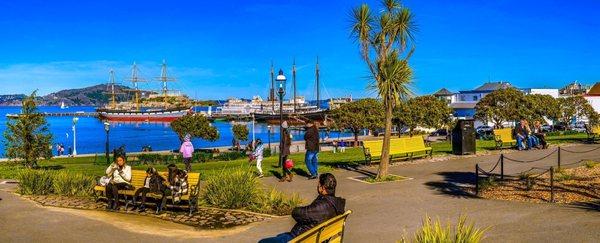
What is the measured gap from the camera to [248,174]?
12.2 m

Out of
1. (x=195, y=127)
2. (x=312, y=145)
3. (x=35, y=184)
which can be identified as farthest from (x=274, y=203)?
(x=195, y=127)

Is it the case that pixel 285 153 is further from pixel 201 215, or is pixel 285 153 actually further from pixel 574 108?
pixel 574 108

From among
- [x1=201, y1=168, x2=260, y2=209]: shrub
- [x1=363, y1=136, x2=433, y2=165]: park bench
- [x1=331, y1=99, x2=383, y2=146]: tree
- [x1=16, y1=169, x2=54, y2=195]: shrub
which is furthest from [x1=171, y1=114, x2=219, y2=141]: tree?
→ [x1=201, y1=168, x2=260, y2=209]: shrub

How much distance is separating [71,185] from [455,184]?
1062cm

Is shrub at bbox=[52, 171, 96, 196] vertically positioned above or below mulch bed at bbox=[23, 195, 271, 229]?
above

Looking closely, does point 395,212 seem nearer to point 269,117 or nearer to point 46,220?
point 46,220

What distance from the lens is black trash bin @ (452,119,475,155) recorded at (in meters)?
22.3

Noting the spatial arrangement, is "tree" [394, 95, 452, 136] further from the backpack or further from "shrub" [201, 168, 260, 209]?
the backpack

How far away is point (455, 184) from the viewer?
14891mm

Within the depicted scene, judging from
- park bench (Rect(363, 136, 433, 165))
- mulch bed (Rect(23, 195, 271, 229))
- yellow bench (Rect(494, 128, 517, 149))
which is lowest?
mulch bed (Rect(23, 195, 271, 229))

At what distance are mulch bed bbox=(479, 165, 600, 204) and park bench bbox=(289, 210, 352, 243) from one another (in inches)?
277

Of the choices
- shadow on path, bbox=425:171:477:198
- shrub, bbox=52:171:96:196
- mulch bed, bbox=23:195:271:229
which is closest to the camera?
mulch bed, bbox=23:195:271:229

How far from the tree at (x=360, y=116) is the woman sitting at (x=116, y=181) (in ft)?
139

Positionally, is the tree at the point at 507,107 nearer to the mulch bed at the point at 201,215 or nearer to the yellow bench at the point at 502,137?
the yellow bench at the point at 502,137
